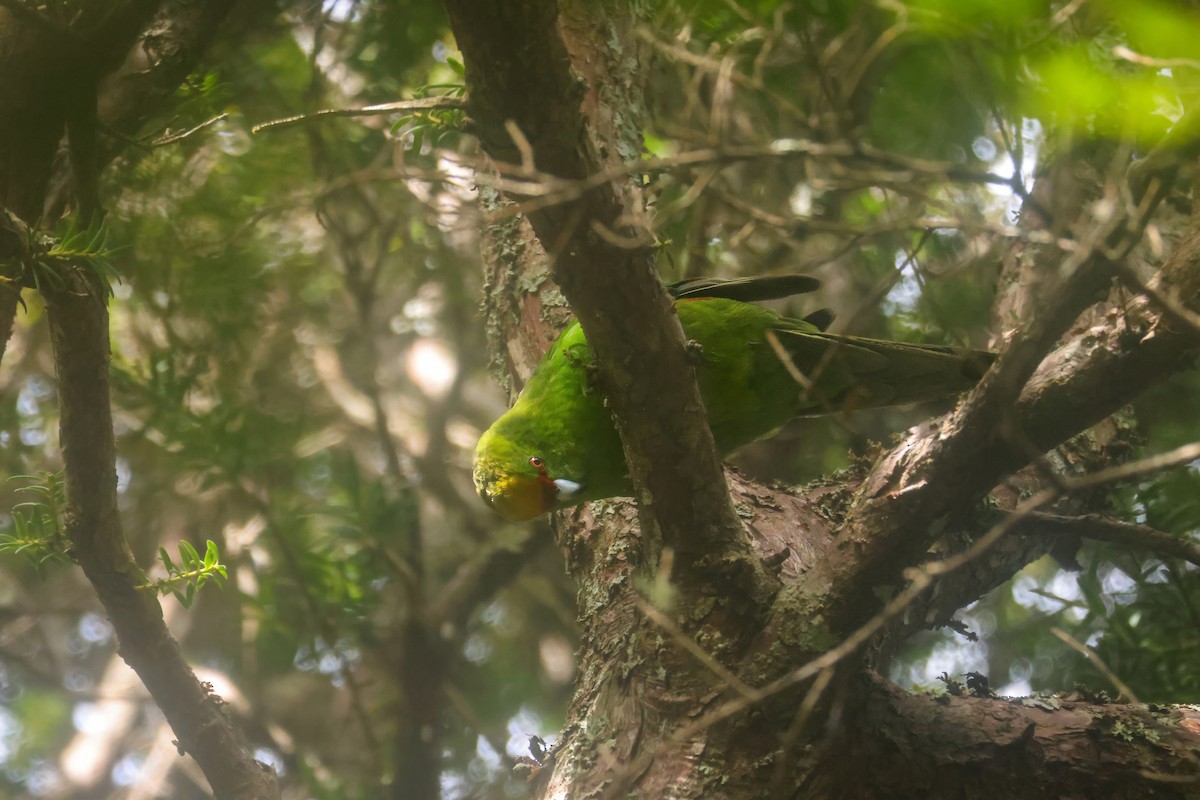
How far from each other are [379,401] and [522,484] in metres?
2.20

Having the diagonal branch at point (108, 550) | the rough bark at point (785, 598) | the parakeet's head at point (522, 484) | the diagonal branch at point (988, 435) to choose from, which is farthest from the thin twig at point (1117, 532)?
the diagonal branch at point (108, 550)

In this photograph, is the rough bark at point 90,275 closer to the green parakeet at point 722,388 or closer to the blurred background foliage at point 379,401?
the blurred background foliage at point 379,401

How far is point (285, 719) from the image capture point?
191 inches

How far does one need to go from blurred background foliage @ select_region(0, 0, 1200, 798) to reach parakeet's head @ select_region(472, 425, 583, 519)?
2.51 ft

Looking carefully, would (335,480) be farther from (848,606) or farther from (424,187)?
(848,606)

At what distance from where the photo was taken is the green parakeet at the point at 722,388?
288 centimetres

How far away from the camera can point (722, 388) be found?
2.99m

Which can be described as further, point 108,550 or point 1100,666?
point 108,550

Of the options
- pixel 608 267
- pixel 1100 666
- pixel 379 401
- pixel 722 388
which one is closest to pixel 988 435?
pixel 1100 666

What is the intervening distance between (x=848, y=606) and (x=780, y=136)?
2775 mm

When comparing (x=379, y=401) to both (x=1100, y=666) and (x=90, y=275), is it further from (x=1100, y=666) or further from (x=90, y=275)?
(x=1100, y=666)

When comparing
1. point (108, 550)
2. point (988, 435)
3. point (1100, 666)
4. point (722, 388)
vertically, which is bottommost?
point (1100, 666)

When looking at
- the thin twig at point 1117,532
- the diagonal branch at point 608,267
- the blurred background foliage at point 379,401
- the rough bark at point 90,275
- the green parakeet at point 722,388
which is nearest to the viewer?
the diagonal branch at point 608,267

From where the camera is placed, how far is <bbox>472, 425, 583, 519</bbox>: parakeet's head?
9.43 feet
